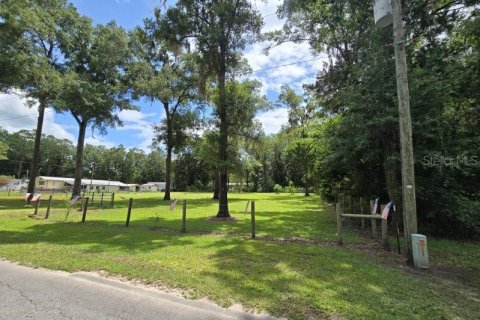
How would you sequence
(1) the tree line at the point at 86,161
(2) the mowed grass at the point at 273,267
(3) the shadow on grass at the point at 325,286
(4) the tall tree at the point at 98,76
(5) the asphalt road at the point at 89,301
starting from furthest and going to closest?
(1) the tree line at the point at 86,161, (4) the tall tree at the point at 98,76, (2) the mowed grass at the point at 273,267, (3) the shadow on grass at the point at 325,286, (5) the asphalt road at the point at 89,301

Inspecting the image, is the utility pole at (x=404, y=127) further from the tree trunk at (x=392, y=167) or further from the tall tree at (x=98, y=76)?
the tall tree at (x=98, y=76)

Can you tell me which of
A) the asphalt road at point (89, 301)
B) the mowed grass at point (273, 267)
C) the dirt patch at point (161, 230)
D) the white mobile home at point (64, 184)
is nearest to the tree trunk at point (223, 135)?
the dirt patch at point (161, 230)

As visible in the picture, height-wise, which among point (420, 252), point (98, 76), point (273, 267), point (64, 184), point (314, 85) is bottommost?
point (273, 267)

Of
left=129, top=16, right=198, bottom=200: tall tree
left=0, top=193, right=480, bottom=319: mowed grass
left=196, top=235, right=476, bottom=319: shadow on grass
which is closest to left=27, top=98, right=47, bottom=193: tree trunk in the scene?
left=129, top=16, right=198, bottom=200: tall tree

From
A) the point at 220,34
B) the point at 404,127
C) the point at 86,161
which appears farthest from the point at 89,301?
the point at 86,161

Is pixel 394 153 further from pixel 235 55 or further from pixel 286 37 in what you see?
pixel 286 37

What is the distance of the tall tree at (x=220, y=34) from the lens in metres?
13.9

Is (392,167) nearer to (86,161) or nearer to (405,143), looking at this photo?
(405,143)

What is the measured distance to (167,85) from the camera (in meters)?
25.8

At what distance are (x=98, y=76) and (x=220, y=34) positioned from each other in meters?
13.8

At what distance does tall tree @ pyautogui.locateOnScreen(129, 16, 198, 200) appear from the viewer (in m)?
23.9

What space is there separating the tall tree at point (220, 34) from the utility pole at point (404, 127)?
8.63 m

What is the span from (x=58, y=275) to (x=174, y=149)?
1009 inches

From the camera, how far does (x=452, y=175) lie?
8727 mm
